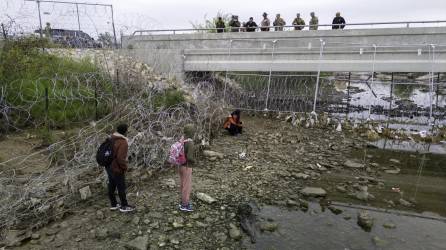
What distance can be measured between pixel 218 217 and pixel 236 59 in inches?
432

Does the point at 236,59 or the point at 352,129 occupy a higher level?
the point at 236,59

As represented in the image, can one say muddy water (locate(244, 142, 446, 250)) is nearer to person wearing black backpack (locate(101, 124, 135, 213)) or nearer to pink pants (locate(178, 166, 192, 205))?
pink pants (locate(178, 166, 192, 205))

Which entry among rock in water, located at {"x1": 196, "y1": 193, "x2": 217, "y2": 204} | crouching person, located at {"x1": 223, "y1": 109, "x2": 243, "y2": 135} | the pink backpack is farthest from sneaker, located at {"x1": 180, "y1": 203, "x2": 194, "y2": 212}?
crouching person, located at {"x1": 223, "y1": 109, "x2": 243, "y2": 135}

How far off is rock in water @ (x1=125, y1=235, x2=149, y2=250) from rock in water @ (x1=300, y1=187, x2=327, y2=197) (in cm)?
363

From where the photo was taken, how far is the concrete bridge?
1359 centimetres

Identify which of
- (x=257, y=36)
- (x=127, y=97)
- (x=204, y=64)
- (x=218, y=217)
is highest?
(x=257, y=36)

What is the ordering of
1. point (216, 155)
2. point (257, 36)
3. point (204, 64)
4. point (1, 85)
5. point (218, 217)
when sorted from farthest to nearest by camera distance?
point (204, 64) → point (257, 36) → point (1, 85) → point (216, 155) → point (218, 217)

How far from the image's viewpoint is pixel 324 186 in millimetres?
8758

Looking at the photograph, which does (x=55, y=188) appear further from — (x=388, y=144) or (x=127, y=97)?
(x=388, y=144)

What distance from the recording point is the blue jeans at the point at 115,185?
666 cm

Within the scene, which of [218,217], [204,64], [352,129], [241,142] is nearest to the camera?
[218,217]

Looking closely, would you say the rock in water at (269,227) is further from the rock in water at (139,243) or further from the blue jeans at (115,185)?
the blue jeans at (115,185)

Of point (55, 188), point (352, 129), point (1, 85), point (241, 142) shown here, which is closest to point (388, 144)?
point (352, 129)

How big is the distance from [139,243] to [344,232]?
11.1ft
